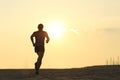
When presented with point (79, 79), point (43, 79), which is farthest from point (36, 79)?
point (79, 79)

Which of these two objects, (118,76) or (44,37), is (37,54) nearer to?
(44,37)

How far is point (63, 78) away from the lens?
22.3m

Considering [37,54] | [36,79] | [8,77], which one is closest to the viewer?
[36,79]

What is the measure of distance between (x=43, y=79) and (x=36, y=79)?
0.38m

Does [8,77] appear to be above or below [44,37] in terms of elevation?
below

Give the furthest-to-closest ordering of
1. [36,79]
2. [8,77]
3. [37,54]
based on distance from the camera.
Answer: [37,54] → [8,77] → [36,79]

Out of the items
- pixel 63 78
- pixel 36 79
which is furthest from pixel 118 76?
pixel 36 79

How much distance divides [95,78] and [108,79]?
660 millimetres

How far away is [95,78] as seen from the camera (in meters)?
22.6

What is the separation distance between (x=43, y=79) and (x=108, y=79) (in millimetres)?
3158

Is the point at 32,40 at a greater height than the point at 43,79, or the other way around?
the point at 32,40

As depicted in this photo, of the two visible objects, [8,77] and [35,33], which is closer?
[8,77]

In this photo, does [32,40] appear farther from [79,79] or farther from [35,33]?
[79,79]

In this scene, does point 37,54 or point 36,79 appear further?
point 37,54
